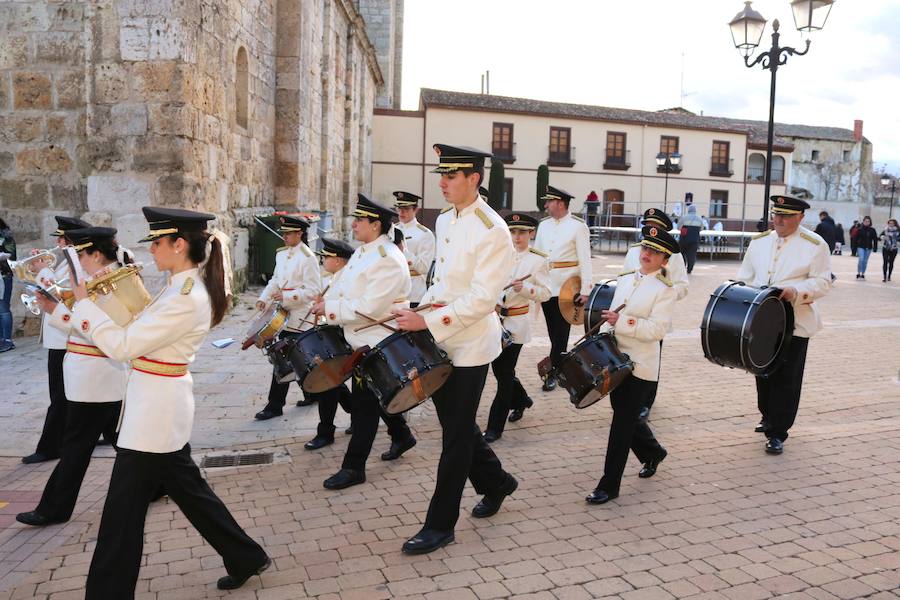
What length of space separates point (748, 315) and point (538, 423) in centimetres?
210

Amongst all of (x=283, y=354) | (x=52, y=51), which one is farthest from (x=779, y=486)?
(x=52, y=51)

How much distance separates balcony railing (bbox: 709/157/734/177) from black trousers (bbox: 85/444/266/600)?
1708 inches

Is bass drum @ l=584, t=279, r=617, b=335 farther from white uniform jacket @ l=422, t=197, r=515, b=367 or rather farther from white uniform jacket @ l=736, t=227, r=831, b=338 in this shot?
white uniform jacket @ l=422, t=197, r=515, b=367

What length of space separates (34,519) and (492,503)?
8.55 feet

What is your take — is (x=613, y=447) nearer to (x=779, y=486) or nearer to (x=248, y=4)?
(x=779, y=486)

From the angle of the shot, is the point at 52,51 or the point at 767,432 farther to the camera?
the point at 52,51

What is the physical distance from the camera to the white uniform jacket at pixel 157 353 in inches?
123

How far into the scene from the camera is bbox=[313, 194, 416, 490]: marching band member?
16.2 feet

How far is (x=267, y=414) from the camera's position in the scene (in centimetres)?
651

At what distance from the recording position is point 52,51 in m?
10.0

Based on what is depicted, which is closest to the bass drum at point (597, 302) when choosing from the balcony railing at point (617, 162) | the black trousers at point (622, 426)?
the black trousers at point (622, 426)

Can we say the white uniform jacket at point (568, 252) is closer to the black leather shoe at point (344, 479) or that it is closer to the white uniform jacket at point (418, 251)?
the white uniform jacket at point (418, 251)

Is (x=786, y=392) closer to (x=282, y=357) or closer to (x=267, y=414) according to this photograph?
(x=282, y=357)

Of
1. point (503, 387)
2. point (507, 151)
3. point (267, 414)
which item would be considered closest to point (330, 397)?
point (267, 414)
